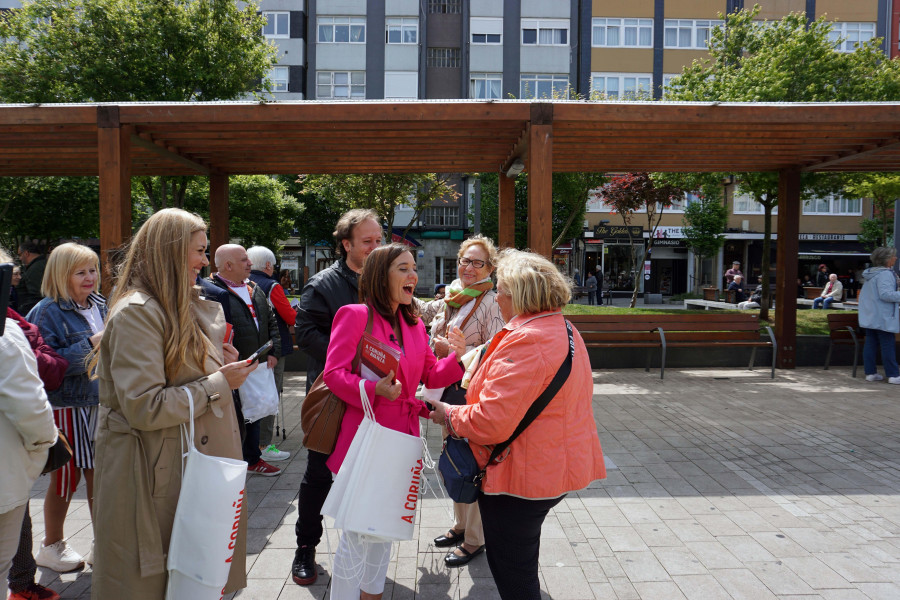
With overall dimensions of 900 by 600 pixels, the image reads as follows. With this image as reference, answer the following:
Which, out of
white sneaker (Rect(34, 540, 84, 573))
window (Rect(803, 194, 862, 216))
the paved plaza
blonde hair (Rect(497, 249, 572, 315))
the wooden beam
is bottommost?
the paved plaza

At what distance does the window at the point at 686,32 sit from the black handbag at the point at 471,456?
35476mm

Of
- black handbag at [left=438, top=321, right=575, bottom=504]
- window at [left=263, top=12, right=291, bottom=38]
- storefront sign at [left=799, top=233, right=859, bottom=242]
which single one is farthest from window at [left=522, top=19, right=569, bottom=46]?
black handbag at [left=438, top=321, right=575, bottom=504]

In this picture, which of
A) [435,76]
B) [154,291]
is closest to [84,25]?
[154,291]

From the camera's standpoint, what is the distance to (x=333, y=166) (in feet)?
30.3

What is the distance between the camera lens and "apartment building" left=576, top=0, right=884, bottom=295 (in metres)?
31.9

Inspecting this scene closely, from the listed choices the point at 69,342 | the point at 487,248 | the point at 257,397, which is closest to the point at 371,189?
the point at 257,397

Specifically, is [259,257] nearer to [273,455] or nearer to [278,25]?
[273,455]

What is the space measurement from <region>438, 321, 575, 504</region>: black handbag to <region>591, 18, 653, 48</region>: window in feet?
113

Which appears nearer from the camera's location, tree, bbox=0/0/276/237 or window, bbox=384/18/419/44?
tree, bbox=0/0/276/237

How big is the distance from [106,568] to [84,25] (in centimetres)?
1233

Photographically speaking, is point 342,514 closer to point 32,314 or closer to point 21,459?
point 21,459

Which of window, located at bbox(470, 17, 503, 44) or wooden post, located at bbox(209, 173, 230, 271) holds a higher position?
window, located at bbox(470, 17, 503, 44)

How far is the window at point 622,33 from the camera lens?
3250cm

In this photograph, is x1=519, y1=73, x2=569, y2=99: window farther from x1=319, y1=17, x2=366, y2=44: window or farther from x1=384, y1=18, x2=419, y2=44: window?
x1=319, y1=17, x2=366, y2=44: window
